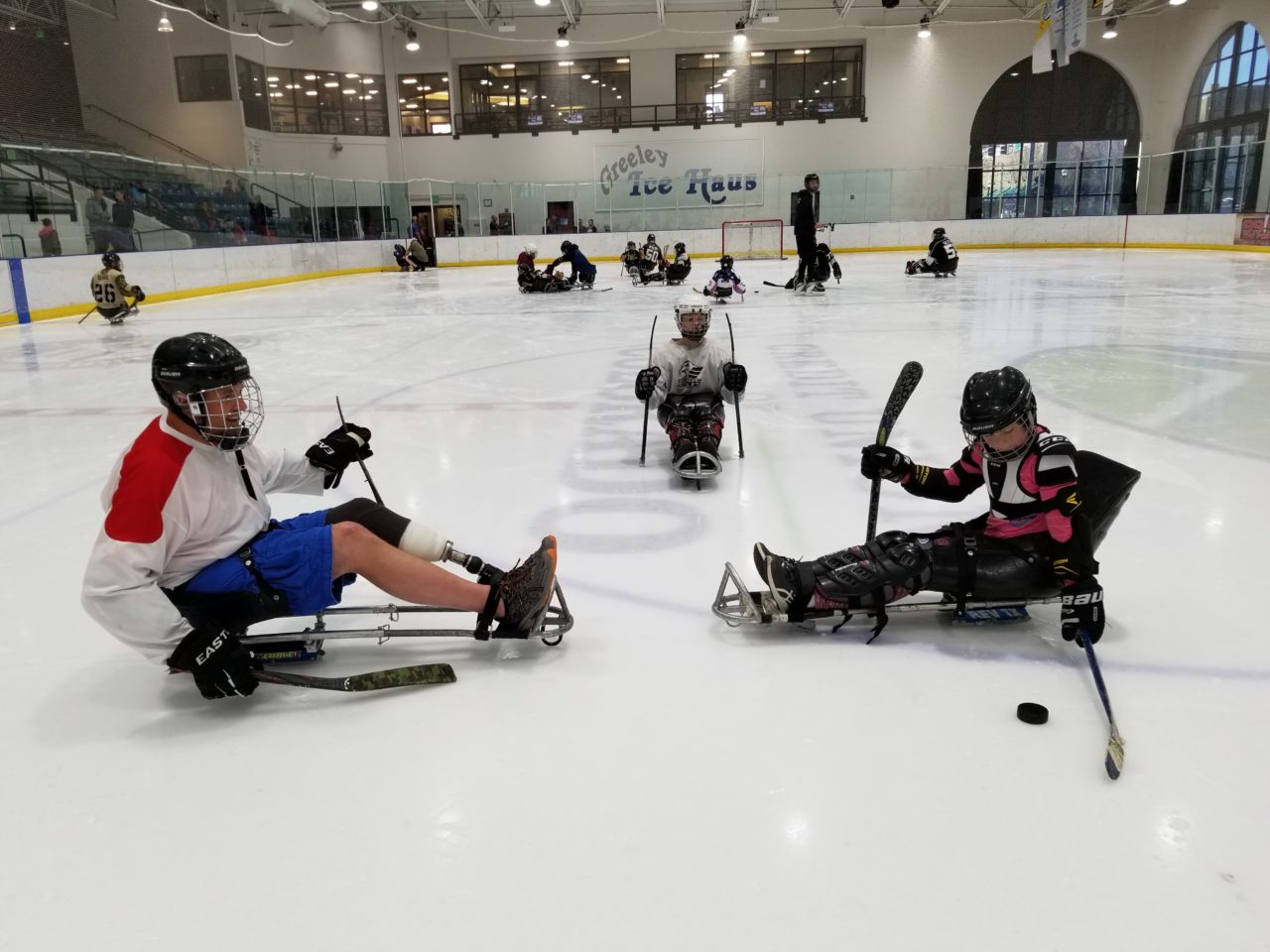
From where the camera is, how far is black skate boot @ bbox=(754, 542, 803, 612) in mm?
2461

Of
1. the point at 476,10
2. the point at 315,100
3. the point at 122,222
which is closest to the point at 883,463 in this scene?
the point at 122,222

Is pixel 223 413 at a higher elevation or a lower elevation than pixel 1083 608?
higher

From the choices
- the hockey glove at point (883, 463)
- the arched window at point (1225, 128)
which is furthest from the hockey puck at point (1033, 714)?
the arched window at point (1225, 128)

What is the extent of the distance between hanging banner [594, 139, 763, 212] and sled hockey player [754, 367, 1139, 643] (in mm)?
25027

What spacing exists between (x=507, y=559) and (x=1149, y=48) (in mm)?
31669

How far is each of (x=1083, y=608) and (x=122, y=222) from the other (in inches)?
615

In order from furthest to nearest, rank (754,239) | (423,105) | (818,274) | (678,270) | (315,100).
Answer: (423,105) < (315,100) < (754,239) < (678,270) < (818,274)

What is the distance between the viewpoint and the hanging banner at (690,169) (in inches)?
1045

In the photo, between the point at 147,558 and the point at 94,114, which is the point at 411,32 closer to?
the point at 94,114

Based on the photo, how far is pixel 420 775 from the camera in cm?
190

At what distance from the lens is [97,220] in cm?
1347

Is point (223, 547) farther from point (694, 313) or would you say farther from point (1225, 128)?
point (1225, 128)

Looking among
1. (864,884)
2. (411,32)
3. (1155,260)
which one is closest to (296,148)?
(411,32)

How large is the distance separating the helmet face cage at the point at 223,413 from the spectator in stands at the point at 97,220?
13660 millimetres
